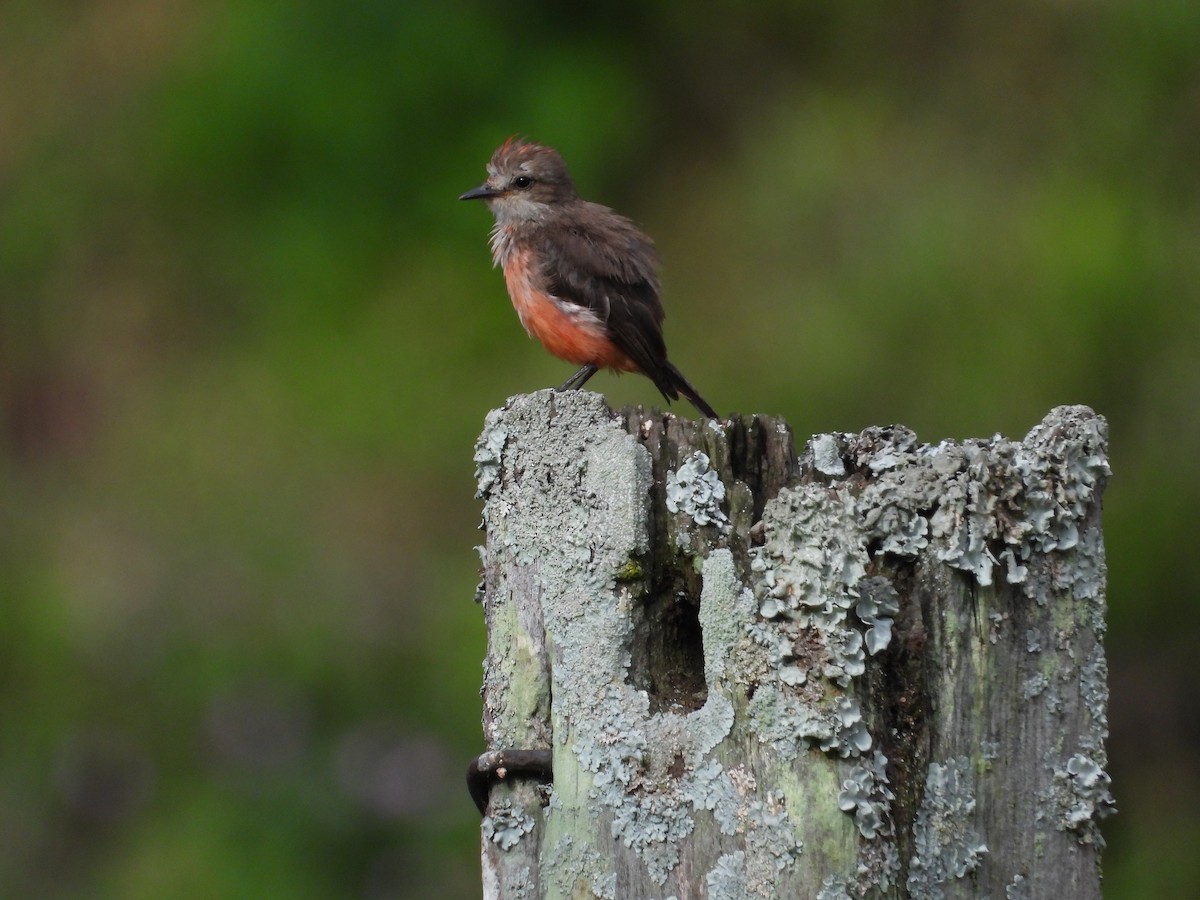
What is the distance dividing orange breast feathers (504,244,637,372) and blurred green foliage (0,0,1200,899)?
143 cm

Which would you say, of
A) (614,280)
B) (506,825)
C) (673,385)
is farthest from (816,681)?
(614,280)

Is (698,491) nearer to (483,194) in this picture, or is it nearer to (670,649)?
(670,649)

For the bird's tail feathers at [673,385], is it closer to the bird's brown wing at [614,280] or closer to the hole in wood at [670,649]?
the bird's brown wing at [614,280]

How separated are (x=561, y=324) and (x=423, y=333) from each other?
10.5 feet

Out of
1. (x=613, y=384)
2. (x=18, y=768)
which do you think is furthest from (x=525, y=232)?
(x=18, y=768)

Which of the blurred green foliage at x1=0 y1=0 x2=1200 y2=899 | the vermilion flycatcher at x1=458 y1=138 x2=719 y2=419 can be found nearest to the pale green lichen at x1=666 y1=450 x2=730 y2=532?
the vermilion flycatcher at x1=458 y1=138 x2=719 y2=419

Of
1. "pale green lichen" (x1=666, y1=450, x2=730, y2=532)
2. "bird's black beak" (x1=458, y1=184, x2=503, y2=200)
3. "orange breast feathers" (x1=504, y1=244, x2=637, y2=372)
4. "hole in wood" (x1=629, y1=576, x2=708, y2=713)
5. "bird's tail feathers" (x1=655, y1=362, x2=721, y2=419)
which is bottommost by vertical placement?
"hole in wood" (x1=629, y1=576, x2=708, y2=713)

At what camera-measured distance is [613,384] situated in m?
7.03

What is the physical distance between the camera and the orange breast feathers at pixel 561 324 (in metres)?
5.27

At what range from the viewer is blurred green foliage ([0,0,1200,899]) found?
23.2ft

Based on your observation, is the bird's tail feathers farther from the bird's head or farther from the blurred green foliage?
the blurred green foliage

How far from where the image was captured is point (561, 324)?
5.31 meters

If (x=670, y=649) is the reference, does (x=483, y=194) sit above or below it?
above

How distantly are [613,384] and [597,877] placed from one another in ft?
15.0
